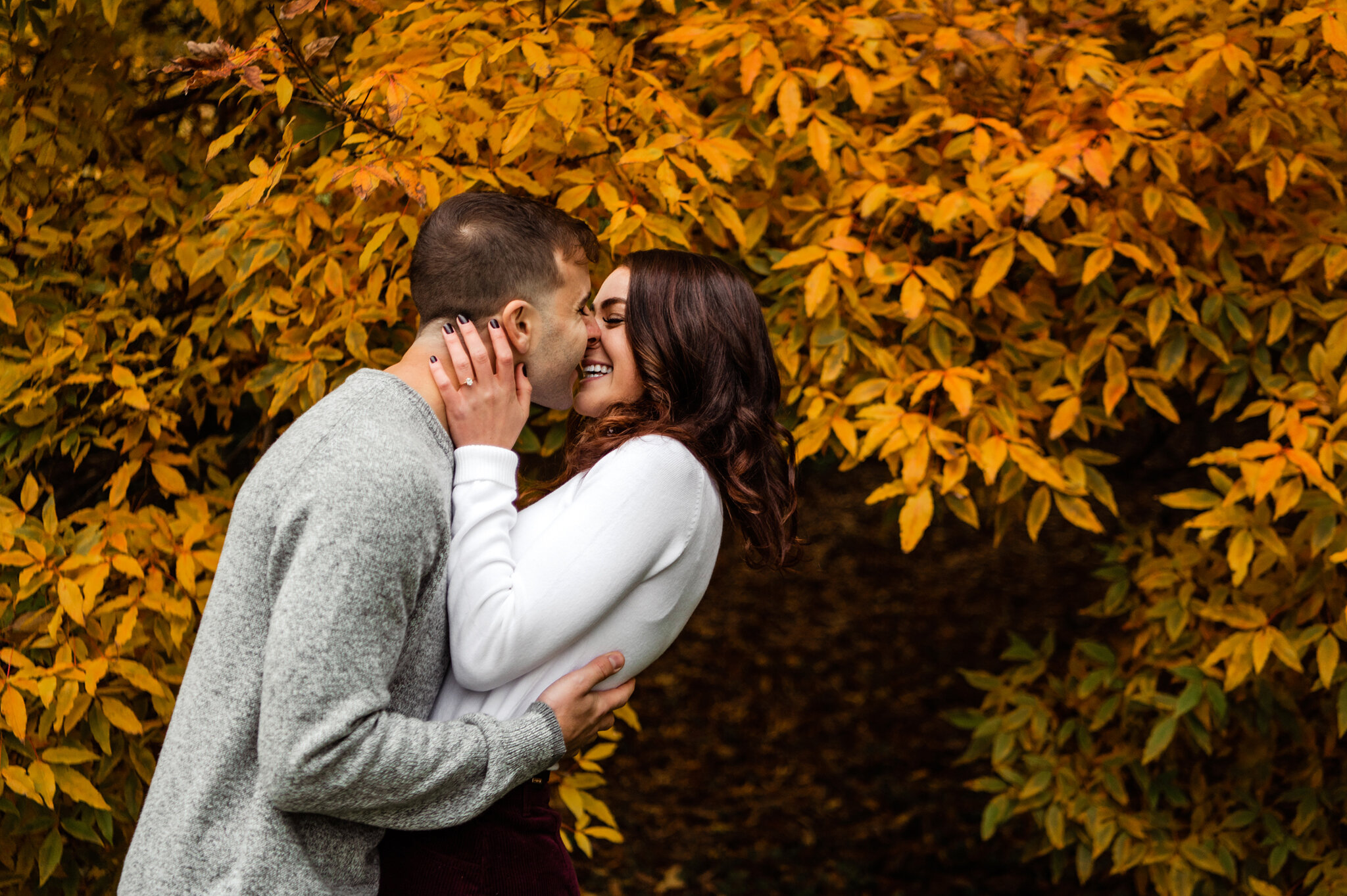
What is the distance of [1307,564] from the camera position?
280 cm

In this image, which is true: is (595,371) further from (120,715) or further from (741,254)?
(120,715)

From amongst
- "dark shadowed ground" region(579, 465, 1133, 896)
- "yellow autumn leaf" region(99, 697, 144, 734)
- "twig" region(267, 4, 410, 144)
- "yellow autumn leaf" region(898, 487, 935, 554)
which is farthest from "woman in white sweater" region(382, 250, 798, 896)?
"dark shadowed ground" region(579, 465, 1133, 896)

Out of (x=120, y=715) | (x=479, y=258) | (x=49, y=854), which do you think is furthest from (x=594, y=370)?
(x=49, y=854)

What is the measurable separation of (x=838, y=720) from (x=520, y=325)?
5109 mm

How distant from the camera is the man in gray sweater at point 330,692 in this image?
1474 millimetres

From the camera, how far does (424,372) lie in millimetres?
1826

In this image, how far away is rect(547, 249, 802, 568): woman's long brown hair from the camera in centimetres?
202

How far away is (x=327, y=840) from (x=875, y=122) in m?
2.18

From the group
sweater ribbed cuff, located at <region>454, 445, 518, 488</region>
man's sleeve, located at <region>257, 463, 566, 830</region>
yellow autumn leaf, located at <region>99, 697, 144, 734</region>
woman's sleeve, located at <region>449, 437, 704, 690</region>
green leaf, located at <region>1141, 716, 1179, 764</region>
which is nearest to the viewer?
man's sleeve, located at <region>257, 463, 566, 830</region>

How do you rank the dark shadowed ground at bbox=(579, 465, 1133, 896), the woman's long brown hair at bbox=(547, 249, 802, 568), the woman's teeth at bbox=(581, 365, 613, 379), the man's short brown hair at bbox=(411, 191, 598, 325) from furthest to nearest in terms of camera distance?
1. the dark shadowed ground at bbox=(579, 465, 1133, 896)
2. the woman's teeth at bbox=(581, 365, 613, 379)
3. the woman's long brown hair at bbox=(547, 249, 802, 568)
4. the man's short brown hair at bbox=(411, 191, 598, 325)

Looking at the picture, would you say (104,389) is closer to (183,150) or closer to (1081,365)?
(183,150)

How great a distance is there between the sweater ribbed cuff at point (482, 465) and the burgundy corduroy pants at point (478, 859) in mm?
502

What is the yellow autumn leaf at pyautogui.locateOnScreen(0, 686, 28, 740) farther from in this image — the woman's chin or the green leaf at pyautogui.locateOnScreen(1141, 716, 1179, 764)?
the green leaf at pyautogui.locateOnScreen(1141, 716, 1179, 764)

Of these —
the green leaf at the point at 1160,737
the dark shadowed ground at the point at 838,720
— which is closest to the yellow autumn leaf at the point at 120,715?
the dark shadowed ground at the point at 838,720
